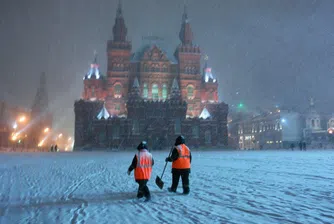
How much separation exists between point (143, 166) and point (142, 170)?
128 mm

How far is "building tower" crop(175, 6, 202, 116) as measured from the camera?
2376 inches

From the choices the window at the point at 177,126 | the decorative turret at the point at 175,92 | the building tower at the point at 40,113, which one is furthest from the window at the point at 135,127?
the building tower at the point at 40,113

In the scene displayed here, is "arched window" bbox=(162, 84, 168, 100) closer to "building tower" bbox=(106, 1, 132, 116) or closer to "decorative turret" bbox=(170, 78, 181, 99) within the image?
"decorative turret" bbox=(170, 78, 181, 99)

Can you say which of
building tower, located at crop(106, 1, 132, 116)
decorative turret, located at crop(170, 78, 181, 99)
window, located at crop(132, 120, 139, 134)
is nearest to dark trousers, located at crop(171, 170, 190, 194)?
window, located at crop(132, 120, 139, 134)

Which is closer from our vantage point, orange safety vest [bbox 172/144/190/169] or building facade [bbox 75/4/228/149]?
orange safety vest [bbox 172/144/190/169]

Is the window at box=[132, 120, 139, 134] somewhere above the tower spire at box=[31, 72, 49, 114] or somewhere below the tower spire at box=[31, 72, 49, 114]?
below

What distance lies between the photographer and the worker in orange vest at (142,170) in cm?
746

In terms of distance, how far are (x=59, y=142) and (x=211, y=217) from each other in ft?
417

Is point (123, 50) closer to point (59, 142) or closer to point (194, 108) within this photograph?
point (194, 108)

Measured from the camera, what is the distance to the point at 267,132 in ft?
258

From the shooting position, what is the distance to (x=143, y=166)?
764 centimetres

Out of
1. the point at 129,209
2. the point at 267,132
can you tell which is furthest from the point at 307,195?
the point at 267,132

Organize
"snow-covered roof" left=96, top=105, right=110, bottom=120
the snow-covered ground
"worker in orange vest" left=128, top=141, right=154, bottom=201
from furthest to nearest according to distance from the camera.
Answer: "snow-covered roof" left=96, top=105, right=110, bottom=120
"worker in orange vest" left=128, top=141, right=154, bottom=201
the snow-covered ground

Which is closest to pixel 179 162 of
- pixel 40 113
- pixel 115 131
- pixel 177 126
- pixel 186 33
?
pixel 177 126
